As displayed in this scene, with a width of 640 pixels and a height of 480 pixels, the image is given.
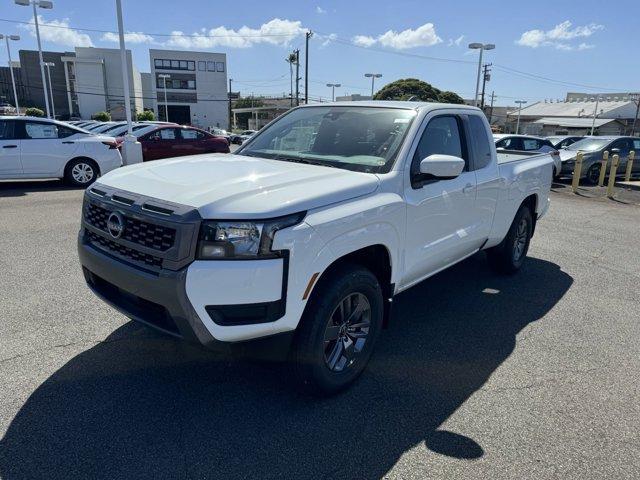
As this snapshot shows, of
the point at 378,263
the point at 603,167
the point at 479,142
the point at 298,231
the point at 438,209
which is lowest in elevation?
the point at 603,167

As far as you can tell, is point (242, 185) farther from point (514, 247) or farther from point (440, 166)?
point (514, 247)

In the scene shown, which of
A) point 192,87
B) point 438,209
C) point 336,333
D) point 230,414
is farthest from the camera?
point 192,87

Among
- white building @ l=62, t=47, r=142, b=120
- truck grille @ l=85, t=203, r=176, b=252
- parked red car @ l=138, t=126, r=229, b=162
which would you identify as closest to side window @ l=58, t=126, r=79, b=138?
parked red car @ l=138, t=126, r=229, b=162

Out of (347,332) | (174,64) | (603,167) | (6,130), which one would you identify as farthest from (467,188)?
(174,64)

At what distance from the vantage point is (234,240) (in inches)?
99.7

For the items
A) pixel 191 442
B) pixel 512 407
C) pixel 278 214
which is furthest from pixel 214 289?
pixel 512 407

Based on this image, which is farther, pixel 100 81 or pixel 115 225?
pixel 100 81

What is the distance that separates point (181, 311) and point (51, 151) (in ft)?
31.7

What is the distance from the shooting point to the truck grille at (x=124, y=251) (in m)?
2.68

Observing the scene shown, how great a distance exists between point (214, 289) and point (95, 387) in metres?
1.34

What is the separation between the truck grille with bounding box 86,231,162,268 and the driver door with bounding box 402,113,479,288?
1.73 m

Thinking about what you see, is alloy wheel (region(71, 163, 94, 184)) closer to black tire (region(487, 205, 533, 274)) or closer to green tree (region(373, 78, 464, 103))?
black tire (region(487, 205, 533, 274))

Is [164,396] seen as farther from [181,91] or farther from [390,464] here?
[181,91]

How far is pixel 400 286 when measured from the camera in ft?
11.9
